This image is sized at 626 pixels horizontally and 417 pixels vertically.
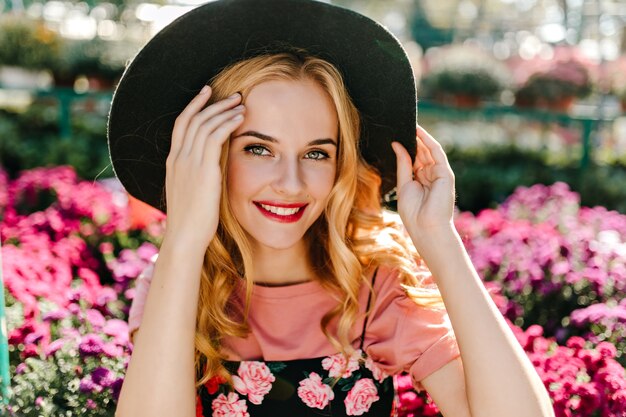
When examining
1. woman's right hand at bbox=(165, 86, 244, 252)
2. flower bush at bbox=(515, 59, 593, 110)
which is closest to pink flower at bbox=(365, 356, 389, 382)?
woman's right hand at bbox=(165, 86, 244, 252)

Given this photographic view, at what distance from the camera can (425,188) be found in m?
2.00

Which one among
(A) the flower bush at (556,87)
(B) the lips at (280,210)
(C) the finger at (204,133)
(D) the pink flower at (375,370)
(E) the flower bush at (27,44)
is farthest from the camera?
(E) the flower bush at (27,44)

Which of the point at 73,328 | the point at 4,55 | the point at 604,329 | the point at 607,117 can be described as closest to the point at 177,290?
the point at 73,328

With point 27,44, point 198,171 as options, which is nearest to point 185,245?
point 198,171

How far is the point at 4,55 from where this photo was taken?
9.78 m

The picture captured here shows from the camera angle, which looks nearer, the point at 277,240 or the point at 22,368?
the point at 277,240

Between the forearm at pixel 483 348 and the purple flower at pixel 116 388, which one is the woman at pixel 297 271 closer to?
the forearm at pixel 483 348

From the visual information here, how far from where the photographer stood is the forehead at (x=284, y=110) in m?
1.89

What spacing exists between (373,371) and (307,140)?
0.66 m

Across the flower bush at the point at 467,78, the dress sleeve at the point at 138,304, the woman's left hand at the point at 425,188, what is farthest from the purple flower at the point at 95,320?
the flower bush at the point at 467,78

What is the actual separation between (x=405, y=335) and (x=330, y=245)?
37 cm

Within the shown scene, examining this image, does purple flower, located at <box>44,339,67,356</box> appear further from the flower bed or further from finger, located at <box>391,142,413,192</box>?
finger, located at <box>391,142,413,192</box>

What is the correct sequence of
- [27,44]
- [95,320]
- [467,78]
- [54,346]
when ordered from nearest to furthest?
[54,346], [95,320], [467,78], [27,44]

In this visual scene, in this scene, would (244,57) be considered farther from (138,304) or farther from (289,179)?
(138,304)
